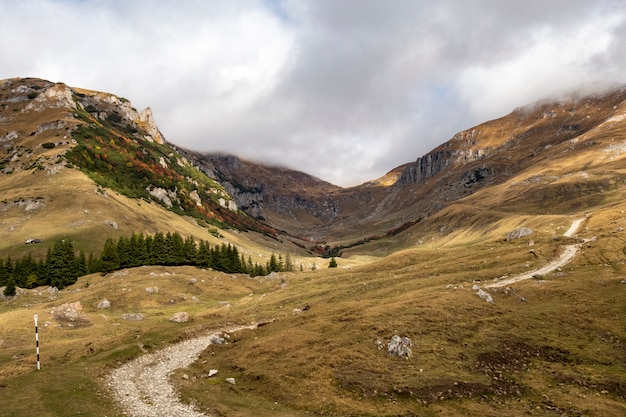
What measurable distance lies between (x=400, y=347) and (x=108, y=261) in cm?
11065

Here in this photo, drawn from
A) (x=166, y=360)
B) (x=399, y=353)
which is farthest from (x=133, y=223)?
(x=399, y=353)

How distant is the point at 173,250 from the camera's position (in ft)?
447

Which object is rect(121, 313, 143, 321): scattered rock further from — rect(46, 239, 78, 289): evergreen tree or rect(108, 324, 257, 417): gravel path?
rect(46, 239, 78, 289): evergreen tree

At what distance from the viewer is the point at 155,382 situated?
129 ft

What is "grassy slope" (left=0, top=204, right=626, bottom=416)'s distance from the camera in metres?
32.7

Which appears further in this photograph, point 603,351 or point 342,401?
point 603,351

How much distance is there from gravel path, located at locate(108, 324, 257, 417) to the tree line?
68.0 m

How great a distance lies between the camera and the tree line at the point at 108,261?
111 metres

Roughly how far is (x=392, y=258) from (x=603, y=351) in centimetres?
8288

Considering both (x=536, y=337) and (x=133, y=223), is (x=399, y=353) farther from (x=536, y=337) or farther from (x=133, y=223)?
(x=133, y=223)

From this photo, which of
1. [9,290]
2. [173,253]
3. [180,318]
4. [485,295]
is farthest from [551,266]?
[9,290]

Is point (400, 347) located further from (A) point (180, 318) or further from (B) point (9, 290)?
(B) point (9, 290)

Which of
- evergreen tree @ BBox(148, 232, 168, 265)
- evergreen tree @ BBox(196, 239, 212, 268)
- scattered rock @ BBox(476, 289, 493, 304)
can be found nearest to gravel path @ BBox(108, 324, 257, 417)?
scattered rock @ BBox(476, 289, 493, 304)

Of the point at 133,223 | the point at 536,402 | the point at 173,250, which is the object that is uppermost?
the point at 133,223
